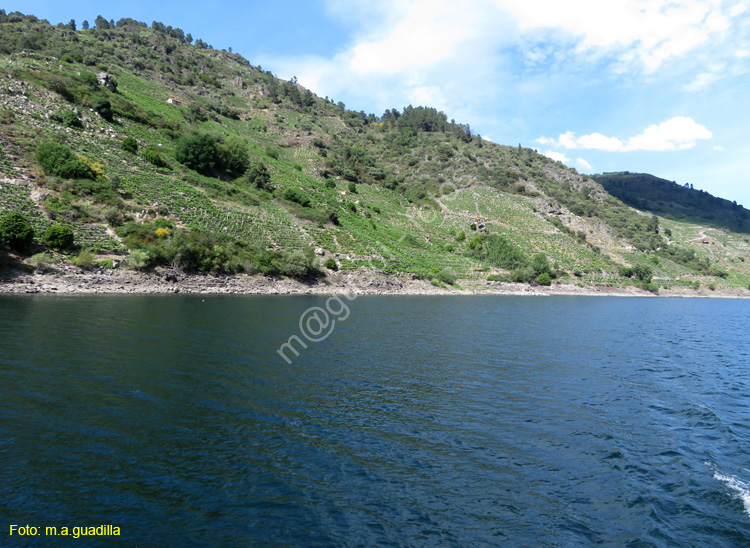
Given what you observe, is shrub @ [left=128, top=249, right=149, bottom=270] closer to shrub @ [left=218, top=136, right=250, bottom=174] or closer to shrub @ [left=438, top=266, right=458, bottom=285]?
shrub @ [left=218, top=136, right=250, bottom=174]

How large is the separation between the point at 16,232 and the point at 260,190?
152ft

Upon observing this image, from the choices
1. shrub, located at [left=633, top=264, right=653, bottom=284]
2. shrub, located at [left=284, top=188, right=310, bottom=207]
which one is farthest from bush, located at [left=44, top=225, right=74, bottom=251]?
shrub, located at [left=633, top=264, right=653, bottom=284]

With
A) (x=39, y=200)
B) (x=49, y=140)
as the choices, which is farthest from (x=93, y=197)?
(x=49, y=140)

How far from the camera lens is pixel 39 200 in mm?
43719

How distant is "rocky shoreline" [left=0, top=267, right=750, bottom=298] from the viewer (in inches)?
1437

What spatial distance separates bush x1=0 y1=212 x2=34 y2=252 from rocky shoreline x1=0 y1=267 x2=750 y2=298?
322cm

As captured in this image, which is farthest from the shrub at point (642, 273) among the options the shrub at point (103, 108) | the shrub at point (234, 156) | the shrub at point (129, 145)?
the shrub at point (103, 108)

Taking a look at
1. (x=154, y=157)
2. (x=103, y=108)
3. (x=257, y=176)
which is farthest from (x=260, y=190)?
(x=103, y=108)

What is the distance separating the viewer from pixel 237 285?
1945 inches

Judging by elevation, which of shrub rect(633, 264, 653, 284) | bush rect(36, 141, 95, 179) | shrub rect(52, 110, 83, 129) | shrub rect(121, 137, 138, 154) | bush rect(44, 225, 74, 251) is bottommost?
shrub rect(633, 264, 653, 284)

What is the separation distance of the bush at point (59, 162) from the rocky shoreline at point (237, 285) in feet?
60.0

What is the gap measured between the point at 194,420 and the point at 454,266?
72.8m

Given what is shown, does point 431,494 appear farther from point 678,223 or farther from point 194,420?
point 678,223

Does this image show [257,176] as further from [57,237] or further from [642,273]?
[642,273]
